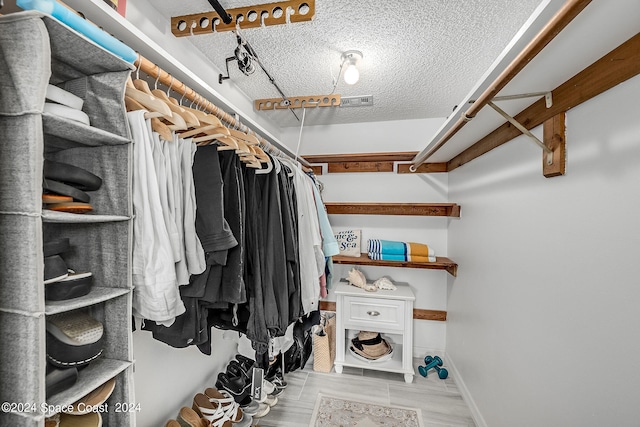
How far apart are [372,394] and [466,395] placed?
66 cm

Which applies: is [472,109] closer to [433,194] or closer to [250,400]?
[433,194]

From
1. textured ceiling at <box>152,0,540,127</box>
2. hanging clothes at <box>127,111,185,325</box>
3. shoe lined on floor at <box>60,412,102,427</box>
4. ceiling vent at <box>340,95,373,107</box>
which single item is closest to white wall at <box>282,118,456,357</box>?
textured ceiling at <box>152,0,540,127</box>

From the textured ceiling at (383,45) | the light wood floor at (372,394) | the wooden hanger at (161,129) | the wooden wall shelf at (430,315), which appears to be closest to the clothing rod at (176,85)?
the wooden hanger at (161,129)

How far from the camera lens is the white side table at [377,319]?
230 cm

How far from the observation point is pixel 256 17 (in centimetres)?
113

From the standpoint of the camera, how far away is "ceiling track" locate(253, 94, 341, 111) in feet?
6.66

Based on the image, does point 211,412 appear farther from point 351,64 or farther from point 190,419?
point 351,64

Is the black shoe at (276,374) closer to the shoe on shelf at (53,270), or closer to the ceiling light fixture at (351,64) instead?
the shoe on shelf at (53,270)

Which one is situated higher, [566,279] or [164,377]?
[566,279]

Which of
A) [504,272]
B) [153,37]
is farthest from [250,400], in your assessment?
[153,37]

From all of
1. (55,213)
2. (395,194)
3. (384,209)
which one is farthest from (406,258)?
(55,213)

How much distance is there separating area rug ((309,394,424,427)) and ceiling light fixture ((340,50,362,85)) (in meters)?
2.09

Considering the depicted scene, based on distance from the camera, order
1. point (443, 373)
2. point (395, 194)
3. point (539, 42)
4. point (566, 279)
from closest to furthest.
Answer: point (539, 42) < point (566, 279) < point (443, 373) < point (395, 194)

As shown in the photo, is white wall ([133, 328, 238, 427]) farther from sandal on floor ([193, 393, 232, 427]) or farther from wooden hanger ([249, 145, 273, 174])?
wooden hanger ([249, 145, 273, 174])
